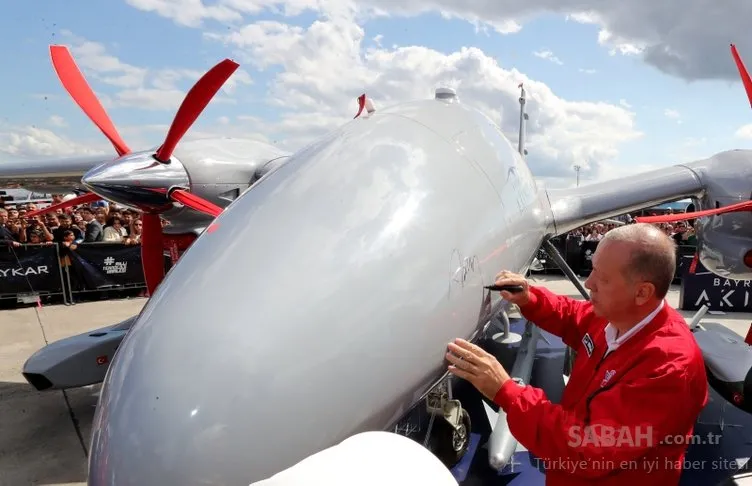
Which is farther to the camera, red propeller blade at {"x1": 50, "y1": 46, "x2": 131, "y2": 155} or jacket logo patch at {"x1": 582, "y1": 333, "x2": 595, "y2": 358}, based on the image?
red propeller blade at {"x1": 50, "y1": 46, "x2": 131, "y2": 155}

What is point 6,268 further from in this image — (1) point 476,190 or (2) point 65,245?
(1) point 476,190

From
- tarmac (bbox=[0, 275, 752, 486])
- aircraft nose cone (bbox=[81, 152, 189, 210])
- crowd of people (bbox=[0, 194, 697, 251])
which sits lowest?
tarmac (bbox=[0, 275, 752, 486])

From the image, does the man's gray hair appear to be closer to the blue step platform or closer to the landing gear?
the landing gear

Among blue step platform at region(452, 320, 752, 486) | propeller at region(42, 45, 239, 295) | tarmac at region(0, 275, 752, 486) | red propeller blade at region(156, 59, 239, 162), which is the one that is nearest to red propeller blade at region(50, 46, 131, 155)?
propeller at region(42, 45, 239, 295)

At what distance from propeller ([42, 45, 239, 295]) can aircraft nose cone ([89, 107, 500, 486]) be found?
2661mm

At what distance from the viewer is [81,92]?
18.9 feet

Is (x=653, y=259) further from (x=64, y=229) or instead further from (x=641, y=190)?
(x=64, y=229)

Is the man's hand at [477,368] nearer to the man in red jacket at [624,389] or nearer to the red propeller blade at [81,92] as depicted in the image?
the man in red jacket at [624,389]

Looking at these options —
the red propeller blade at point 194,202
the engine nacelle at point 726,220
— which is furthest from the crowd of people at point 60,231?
the engine nacelle at point 726,220

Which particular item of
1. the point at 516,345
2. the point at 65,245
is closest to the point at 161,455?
the point at 516,345

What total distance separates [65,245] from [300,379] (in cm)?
1246

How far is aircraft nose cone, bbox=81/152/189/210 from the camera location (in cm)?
504

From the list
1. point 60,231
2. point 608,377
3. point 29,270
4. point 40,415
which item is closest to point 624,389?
point 608,377

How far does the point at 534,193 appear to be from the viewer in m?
3.93
